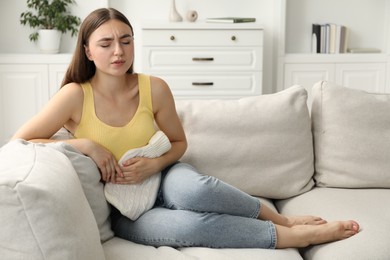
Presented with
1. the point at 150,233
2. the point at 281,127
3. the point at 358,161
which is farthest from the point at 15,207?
the point at 358,161

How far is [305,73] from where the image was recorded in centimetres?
490

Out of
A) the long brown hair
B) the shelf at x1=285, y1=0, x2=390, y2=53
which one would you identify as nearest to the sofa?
the long brown hair

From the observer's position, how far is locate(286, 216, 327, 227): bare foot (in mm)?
1979

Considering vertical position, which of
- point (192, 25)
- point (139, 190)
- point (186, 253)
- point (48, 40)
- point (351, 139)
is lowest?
point (186, 253)

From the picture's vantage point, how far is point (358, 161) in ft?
7.61

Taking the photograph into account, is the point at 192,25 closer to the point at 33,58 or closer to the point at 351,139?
the point at 33,58

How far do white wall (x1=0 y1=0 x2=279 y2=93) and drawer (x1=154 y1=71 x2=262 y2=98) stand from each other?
18.2 inches

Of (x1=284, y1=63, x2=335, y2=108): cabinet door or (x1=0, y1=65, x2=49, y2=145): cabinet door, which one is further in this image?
(x1=284, y1=63, x2=335, y2=108): cabinet door

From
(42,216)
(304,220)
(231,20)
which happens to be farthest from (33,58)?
(42,216)

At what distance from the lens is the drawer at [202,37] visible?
448 cm

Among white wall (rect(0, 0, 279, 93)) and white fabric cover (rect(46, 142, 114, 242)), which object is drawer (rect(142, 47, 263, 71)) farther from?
white fabric cover (rect(46, 142, 114, 242))

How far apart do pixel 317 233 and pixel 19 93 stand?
11.1ft

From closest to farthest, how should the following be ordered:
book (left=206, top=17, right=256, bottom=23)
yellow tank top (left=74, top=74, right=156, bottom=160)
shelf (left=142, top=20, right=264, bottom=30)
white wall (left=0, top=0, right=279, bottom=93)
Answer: yellow tank top (left=74, top=74, right=156, bottom=160), shelf (left=142, top=20, right=264, bottom=30), book (left=206, top=17, right=256, bottom=23), white wall (left=0, top=0, right=279, bottom=93)

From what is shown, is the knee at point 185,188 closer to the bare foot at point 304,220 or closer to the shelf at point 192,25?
the bare foot at point 304,220
